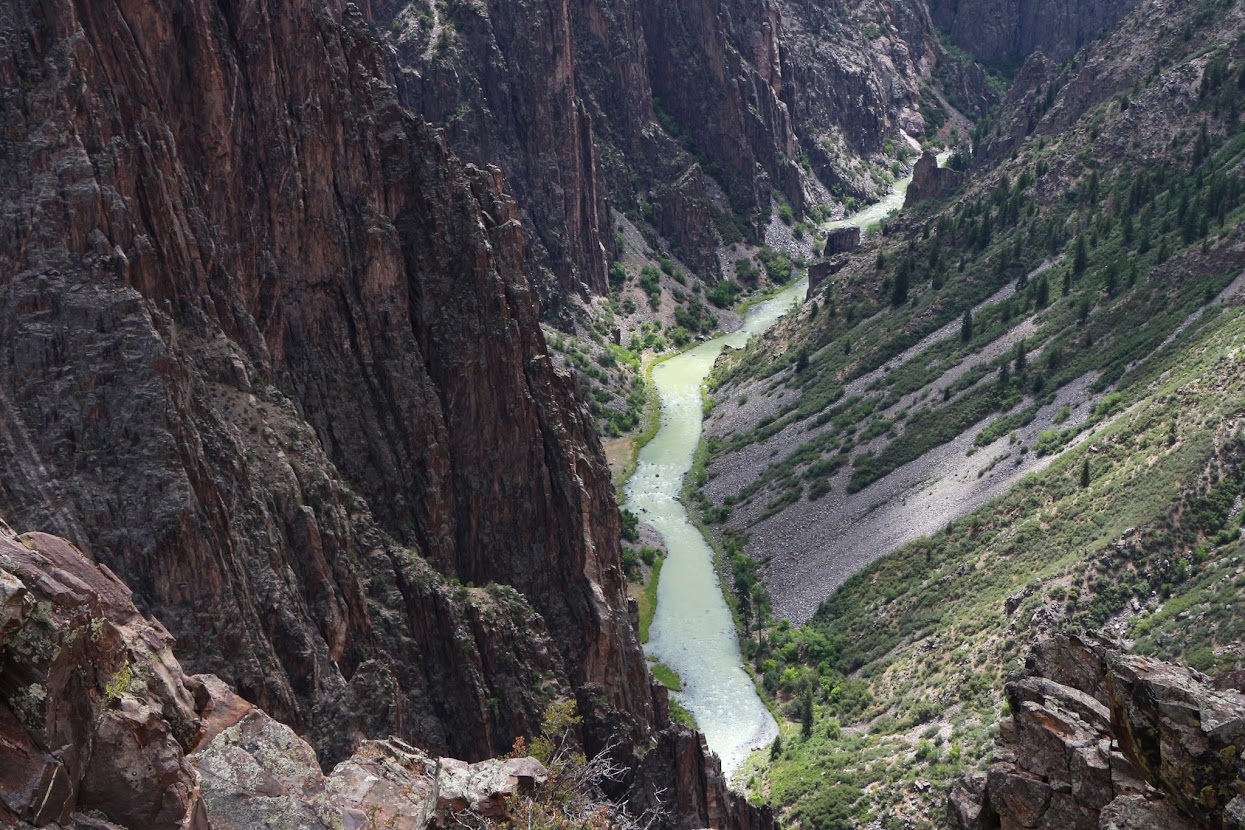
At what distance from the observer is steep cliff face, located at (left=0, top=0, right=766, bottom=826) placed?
52.9 metres

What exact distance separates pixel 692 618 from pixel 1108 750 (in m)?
93.3

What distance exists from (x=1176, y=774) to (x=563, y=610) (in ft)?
191

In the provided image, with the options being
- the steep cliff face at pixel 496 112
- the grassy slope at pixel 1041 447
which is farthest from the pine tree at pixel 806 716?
the steep cliff face at pixel 496 112

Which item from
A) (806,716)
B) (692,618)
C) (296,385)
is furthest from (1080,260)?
(296,385)

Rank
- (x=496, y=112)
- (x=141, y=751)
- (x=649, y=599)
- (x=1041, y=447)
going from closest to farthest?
(x=141, y=751), (x=1041, y=447), (x=649, y=599), (x=496, y=112)

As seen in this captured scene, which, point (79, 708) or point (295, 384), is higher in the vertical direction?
point (79, 708)

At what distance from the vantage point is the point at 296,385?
71250mm

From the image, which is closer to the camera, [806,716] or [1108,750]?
[1108,750]

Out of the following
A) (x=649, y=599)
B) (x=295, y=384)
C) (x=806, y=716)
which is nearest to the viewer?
(x=295, y=384)

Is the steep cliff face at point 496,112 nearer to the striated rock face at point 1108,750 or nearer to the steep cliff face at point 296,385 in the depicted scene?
the steep cliff face at point 296,385

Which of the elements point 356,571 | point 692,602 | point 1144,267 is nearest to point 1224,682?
point 356,571

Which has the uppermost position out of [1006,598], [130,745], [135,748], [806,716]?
[130,745]

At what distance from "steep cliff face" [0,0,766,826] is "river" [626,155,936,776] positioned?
72.9 ft

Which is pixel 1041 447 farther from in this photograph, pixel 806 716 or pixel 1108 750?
pixel 1108 750
